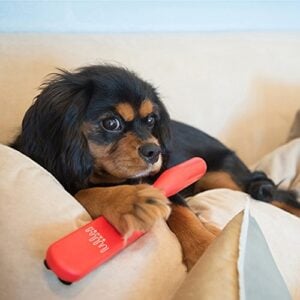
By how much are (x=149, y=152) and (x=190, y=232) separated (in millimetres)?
202

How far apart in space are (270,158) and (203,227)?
0.61 meters

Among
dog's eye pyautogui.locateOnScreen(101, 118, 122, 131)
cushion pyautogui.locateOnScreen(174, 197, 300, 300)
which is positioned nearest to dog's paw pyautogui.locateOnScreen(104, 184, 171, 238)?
cushion pyautogui.locateOnScreen(174, 197, 300, 300)

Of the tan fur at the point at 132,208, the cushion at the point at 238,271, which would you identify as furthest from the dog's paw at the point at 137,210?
the cushion at the point at 238,271

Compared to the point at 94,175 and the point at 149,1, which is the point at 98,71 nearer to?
the point at 94,175

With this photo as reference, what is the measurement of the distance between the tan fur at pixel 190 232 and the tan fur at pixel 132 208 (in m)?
0.12

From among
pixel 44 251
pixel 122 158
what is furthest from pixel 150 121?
pixel 44 251

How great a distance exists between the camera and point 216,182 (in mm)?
1448

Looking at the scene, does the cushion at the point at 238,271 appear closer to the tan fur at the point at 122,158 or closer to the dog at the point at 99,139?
the dog at the point at 99,139

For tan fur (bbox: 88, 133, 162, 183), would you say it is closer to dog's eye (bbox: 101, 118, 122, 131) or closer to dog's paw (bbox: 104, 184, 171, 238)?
dog's eye (bbox: 101, 118, 122, 131)

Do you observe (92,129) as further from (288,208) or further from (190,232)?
(288,208)

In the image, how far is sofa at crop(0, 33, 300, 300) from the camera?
729 millimetres

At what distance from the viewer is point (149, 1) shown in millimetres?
1550

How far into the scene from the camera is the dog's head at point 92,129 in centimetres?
100

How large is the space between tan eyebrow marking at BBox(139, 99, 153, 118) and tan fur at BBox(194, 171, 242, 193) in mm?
412
